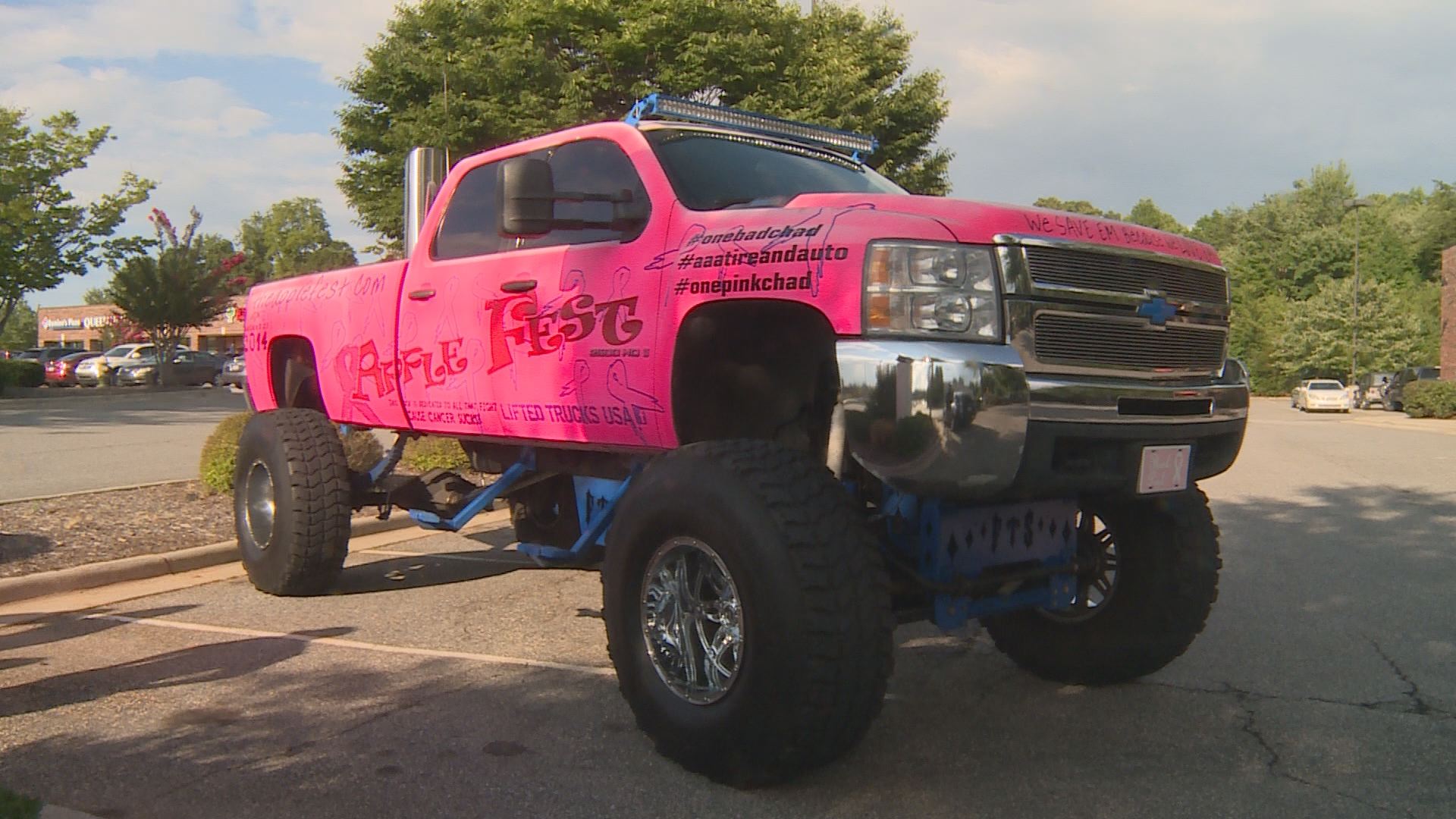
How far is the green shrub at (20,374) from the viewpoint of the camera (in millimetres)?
34000

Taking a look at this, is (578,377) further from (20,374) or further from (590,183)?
(20,374)

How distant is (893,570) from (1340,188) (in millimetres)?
113787

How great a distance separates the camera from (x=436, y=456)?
1057 centimetres

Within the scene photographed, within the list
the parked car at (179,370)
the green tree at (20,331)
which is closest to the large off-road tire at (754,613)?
the parked car at (179,370)

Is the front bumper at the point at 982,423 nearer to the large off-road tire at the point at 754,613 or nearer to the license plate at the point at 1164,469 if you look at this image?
the license plate at the point at 1164,469

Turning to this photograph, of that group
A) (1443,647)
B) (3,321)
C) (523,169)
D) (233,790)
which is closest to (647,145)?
(523,169)

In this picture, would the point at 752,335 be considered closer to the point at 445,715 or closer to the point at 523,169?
the point at 523,169

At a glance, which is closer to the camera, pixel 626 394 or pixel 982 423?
pixel 982 423

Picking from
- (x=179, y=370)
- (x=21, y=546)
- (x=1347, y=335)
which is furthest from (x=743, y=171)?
(x=1347, y=335)

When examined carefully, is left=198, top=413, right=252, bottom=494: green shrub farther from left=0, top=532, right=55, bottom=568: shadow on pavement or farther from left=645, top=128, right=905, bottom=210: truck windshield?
left=645, top=128, right=905, bottom=210: truck windshield

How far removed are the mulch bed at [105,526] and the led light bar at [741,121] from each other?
4685mm

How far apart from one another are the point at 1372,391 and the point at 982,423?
161 ft

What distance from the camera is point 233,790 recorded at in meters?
3.74

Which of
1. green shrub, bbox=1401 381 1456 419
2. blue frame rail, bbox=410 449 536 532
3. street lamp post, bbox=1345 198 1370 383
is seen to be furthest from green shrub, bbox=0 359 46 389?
street lamp post, bbox=1345 198 1370 383
